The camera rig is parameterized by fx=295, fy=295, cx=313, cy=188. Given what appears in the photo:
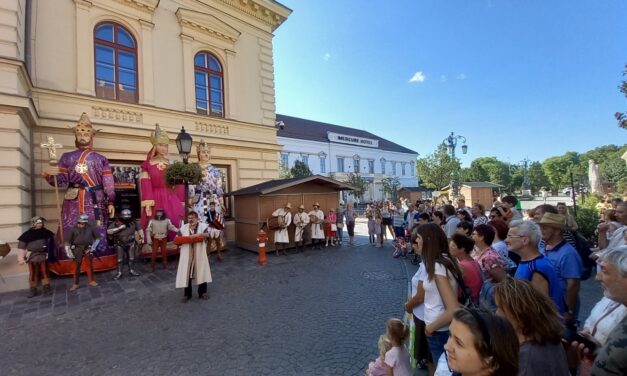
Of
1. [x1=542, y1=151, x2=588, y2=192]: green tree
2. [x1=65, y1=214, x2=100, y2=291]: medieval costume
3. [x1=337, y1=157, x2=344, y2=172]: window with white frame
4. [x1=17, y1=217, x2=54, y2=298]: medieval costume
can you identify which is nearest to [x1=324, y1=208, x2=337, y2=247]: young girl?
[x1=65, y1=214, x2=100, y2=291]: medieval costume

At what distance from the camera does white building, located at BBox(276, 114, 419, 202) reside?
4034 cm

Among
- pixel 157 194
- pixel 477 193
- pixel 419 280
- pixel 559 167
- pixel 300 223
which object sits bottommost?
→ pixel 300 223

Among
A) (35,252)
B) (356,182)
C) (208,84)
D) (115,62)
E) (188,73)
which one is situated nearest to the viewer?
(35,252)

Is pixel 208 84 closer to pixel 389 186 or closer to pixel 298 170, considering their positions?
pixel 298 170

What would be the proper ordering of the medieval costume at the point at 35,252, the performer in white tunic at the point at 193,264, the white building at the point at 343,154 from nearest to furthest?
1. the performer in white tunic at the point at 193,264
2. the medieval costume at the point at 35,252
3. the white building at the point at 343,154

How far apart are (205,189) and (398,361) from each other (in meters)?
9.02

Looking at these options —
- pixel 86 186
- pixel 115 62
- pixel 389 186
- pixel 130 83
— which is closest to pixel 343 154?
pixel 389 186

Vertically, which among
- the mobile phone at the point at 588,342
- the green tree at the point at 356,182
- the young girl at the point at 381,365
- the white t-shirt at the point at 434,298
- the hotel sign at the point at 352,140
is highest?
the hotel sign at the point at 352,140

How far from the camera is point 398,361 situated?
2.62 meters

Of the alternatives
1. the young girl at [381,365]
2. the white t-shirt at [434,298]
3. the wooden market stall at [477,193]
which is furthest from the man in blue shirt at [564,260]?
the wooden market stall at [477,193]

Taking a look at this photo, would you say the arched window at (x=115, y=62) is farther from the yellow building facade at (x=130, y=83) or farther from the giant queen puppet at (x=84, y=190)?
the giant queen puppet at (x=84, y=190)

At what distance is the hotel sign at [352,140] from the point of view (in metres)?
45.1

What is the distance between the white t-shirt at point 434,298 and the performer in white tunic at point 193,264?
15.2ft

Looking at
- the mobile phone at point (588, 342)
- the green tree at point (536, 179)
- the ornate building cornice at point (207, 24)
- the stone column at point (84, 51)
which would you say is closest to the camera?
the mobile phone at point (588, 342)
